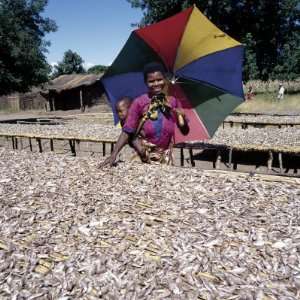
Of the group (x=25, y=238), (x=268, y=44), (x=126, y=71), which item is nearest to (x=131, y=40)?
(x=126, y=71)

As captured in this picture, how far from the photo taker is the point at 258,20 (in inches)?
1256

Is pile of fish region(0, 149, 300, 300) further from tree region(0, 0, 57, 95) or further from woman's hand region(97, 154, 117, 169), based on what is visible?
tree region(0, 0, 57, 95)

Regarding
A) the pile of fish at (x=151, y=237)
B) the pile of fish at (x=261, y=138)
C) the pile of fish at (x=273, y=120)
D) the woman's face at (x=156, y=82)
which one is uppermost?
the woman's face at (x=156, y=82)

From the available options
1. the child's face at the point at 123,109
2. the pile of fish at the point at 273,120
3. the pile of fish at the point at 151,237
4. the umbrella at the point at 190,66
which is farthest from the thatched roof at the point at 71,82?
the pile of fish at the point at 151,237

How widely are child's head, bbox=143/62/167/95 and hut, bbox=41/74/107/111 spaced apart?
30348 millimetres

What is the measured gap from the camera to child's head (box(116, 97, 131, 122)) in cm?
481

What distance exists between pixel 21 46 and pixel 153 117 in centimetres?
1661

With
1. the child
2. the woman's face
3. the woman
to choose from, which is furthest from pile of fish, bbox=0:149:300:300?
the woman's face

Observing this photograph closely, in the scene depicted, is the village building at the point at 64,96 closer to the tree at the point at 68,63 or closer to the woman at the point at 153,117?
the tree at the point at 68,63

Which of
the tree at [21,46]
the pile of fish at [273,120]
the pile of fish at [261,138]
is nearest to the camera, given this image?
the pile of fish at [261,138]

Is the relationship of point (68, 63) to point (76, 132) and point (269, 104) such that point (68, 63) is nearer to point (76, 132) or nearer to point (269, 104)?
point (269, 104)

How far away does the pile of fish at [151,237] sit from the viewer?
2.15 metres

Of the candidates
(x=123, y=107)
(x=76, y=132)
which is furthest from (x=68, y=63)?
(x=123, y=107)

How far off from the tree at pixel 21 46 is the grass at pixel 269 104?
12983 mm
